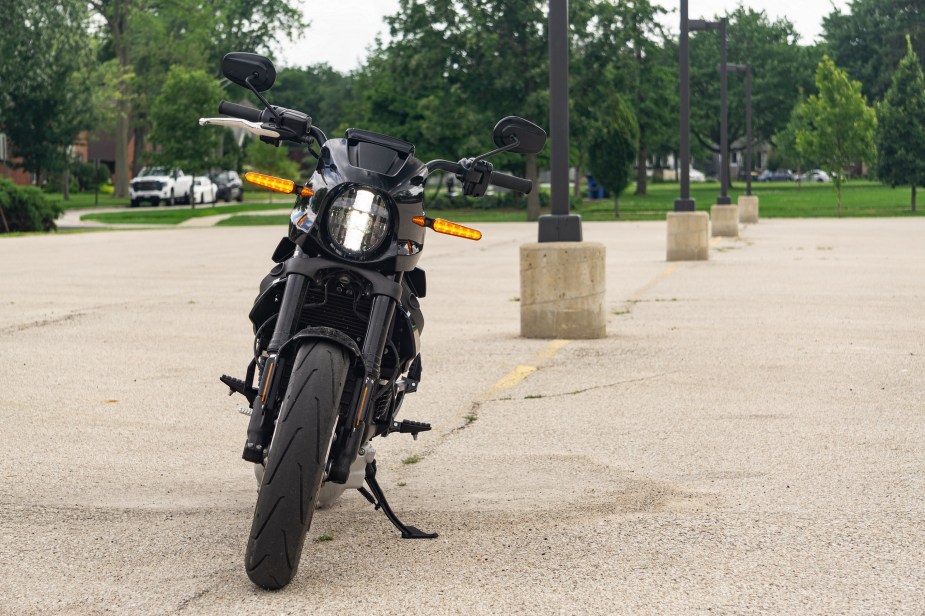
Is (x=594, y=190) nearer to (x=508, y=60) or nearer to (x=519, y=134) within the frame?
(x=508, y=60)

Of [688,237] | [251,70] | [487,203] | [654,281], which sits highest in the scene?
[251,70]

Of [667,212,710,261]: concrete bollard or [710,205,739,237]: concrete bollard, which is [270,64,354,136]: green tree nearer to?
[710,205,739,237]: concrete bollard

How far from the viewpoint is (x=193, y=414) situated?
26.7ft

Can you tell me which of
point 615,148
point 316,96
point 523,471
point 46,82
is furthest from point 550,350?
point 316,96

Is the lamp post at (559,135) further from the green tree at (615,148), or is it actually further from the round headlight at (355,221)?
the green tree at (615,148)

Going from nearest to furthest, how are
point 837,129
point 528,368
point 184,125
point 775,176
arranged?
point 528,368
point 837,129
point 184,125
point 775,176

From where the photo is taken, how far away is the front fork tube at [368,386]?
15.2 feet

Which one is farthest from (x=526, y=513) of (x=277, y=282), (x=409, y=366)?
(x=277, y=282)

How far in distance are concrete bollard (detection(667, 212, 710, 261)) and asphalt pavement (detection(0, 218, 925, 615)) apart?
867 cm

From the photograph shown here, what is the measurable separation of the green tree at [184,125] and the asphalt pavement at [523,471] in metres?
38.9

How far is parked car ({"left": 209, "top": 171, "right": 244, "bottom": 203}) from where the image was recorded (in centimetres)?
6619

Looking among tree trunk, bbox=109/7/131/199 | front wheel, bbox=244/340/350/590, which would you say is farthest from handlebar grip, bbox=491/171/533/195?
tree trunk, bbox=109/7/131/199

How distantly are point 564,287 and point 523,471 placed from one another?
5.32 metres

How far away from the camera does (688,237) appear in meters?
23.1
